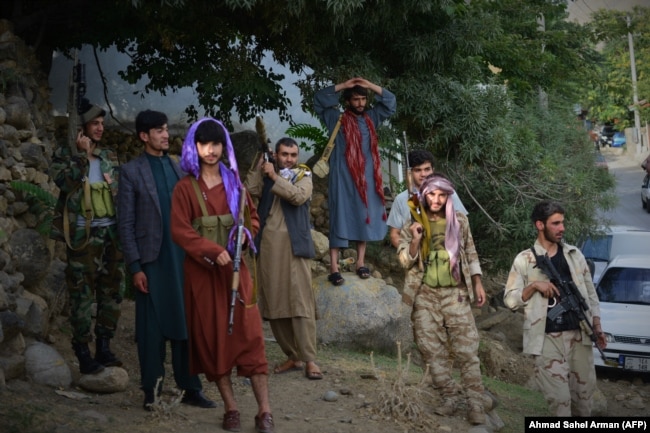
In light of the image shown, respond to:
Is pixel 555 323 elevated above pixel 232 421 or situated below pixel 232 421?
above

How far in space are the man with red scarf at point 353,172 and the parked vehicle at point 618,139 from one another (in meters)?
47.9

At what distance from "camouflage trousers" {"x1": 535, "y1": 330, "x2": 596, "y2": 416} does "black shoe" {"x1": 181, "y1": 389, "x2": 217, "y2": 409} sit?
7.99ft

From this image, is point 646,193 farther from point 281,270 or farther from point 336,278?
point 281,270

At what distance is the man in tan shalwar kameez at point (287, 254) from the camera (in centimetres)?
747

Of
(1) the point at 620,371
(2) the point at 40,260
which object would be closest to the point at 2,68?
(2) the point at 40,260

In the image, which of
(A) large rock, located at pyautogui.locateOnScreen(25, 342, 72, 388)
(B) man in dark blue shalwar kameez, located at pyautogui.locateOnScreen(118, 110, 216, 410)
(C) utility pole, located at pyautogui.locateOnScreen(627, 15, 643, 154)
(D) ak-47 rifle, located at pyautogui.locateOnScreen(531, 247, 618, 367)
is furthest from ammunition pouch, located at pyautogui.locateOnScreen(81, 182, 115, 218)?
(C) utility pole, located at pyautogui.locateOnScreen(627, 15, 643, 154)

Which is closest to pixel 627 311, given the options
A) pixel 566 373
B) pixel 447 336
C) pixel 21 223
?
pixel 566 373

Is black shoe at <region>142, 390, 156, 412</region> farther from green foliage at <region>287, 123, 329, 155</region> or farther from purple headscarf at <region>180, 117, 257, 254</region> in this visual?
green foliage at <region>287, 123, 329, 155</region>

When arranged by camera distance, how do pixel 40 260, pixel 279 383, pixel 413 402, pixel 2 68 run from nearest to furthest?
pixel 413 402 < pixel 279 383 < pixel 40 260 < pixel 2 68

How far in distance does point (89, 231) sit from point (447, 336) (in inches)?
106

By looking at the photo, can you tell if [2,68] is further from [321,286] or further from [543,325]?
[543,325]

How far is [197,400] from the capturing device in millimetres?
6711

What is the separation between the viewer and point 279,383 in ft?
24.4

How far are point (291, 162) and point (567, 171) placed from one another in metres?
7.75
